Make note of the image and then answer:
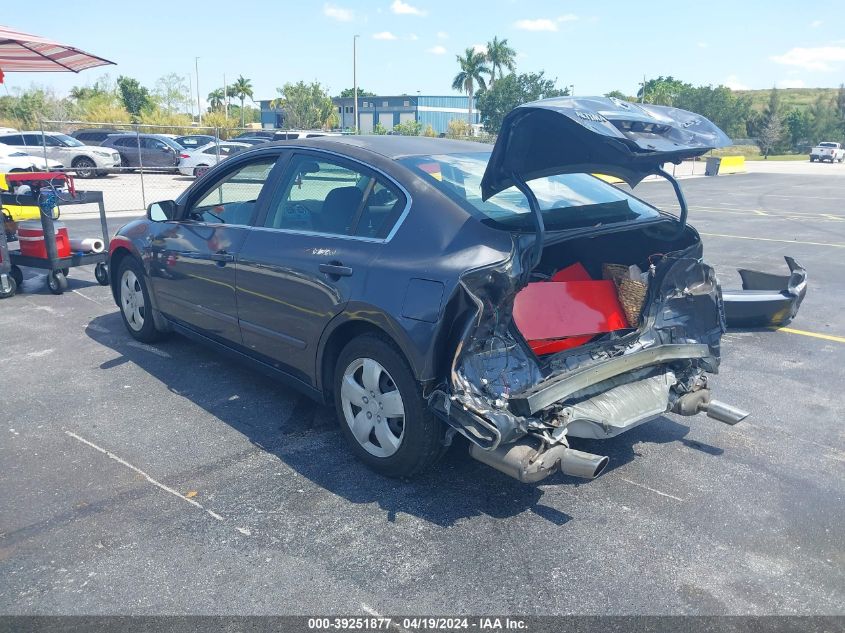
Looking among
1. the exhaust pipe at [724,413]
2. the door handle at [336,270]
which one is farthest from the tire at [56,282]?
the exhaust pipe at [724,413]

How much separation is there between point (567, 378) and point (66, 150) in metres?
24.4

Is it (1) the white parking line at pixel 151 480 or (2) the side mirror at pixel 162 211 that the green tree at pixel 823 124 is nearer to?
(2) the side mirror at pixel 162 211

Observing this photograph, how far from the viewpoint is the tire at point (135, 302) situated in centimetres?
555

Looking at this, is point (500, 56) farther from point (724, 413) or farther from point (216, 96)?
point (724, 413)

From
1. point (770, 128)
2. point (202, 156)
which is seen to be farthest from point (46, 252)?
point (770, 128)

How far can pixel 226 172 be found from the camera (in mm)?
4723

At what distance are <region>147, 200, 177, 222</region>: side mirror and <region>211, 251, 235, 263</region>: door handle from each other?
72 cm

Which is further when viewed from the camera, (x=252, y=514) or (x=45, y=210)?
(x=45, y=210)

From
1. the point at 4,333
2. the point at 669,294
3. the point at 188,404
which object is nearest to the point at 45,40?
the point at 4,333

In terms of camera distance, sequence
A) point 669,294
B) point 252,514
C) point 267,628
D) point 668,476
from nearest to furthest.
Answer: point 267,628
point 252,514
point 668,476
point 669,294

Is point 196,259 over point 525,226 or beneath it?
beneath

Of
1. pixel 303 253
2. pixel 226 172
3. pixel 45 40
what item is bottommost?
pixel 303 253

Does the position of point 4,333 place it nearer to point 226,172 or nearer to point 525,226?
point 226,172

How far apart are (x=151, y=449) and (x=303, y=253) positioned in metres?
1.47
